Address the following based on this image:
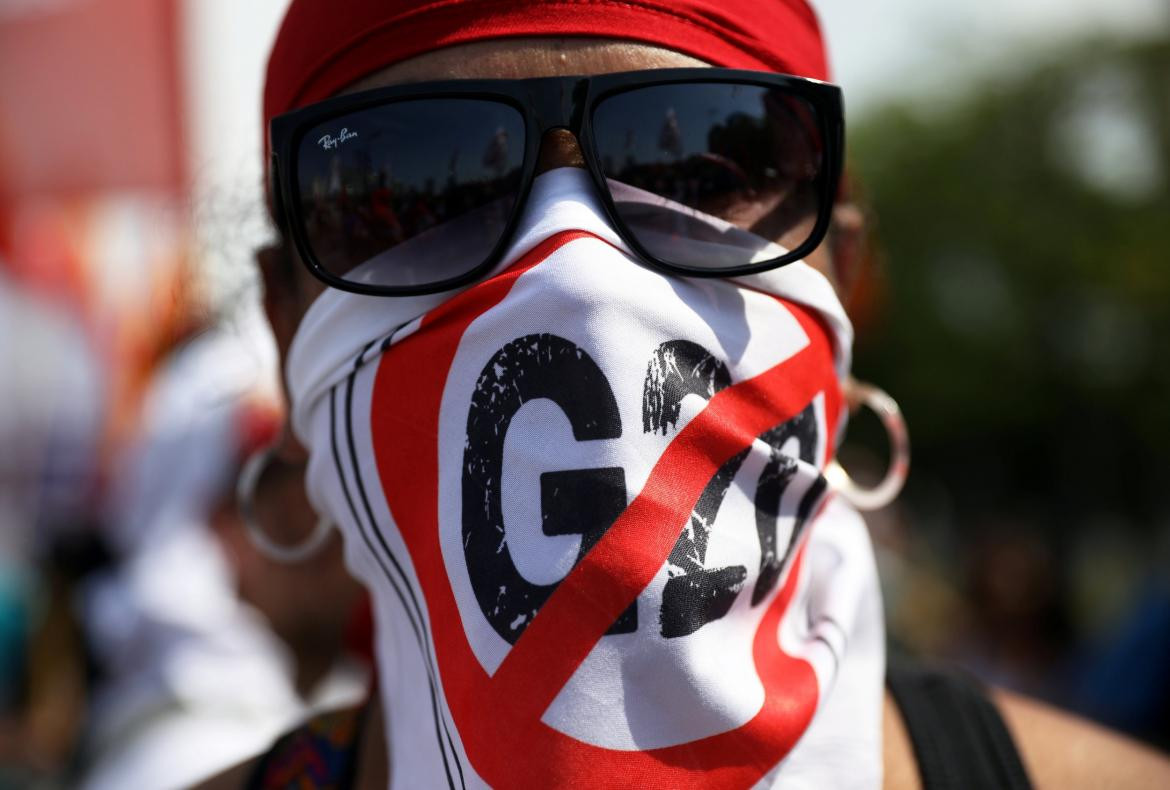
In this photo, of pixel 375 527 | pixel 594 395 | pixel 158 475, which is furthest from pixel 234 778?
pixel 158 475

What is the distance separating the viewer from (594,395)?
3.91ft

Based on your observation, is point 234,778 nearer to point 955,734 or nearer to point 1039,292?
point 955,734

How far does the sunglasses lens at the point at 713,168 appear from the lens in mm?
1307

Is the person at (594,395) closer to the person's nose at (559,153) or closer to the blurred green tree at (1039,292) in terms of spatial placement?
the person's nose at (559,153)

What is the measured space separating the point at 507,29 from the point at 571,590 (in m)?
0.70

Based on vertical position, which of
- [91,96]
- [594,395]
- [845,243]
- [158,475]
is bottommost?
[158,475]

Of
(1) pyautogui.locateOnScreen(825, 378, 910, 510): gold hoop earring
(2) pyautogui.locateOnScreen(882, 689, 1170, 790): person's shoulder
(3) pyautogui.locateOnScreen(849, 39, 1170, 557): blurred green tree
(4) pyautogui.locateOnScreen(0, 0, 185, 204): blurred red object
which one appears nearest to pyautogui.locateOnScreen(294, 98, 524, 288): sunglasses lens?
(1) pyautogui.locateOnScreen(825, 378, 910, 510): gold hoop earring

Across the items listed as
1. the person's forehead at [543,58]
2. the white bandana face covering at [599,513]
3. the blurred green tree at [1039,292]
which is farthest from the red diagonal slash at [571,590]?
the blurred green tree at [1039,292]

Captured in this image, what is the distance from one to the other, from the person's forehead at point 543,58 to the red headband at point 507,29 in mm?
10

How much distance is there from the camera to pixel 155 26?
5.10 metres

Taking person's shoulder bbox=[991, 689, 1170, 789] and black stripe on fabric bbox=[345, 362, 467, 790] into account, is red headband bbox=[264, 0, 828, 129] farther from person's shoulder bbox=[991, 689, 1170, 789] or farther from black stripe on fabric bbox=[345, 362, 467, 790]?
person's shoulder bbox=[991, 689, 1170, 789]

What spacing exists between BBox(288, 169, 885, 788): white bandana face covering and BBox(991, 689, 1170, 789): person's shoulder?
1.06ft

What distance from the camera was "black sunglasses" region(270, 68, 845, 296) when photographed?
1.29 m

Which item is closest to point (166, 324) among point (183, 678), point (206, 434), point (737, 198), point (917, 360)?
point (206, 434)
